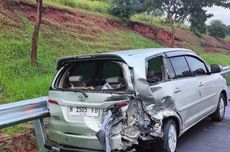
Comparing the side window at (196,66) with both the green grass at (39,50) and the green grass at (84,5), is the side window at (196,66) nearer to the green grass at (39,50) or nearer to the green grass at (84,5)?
the green grass at (39,50)

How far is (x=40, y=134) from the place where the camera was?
5961 mm

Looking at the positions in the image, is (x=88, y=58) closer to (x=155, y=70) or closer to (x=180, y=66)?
(x=155, y=70)

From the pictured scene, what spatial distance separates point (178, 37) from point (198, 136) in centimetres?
2223

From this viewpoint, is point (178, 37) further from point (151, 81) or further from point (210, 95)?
point (151, 81)

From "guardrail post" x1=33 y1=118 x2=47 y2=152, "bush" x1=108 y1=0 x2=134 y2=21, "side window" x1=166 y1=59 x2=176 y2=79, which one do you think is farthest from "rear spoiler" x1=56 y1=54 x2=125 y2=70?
"bush" x1=108 y1=0 x2=134 y2=21

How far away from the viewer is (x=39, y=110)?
19.5ft

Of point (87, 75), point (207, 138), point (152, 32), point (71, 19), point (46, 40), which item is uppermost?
point (71, 19)

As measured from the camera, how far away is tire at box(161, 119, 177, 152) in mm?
5625

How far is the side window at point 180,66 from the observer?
6.63 meters

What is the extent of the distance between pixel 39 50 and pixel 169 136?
7475mm

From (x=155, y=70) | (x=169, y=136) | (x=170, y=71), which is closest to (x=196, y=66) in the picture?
(x=170, y=71)

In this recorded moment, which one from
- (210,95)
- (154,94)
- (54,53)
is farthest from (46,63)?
(154,94)

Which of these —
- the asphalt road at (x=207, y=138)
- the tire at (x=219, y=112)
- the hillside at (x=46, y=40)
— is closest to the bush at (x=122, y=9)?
the hillside at (x=46, y=40)

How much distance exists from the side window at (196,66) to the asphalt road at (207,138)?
1.21 m
